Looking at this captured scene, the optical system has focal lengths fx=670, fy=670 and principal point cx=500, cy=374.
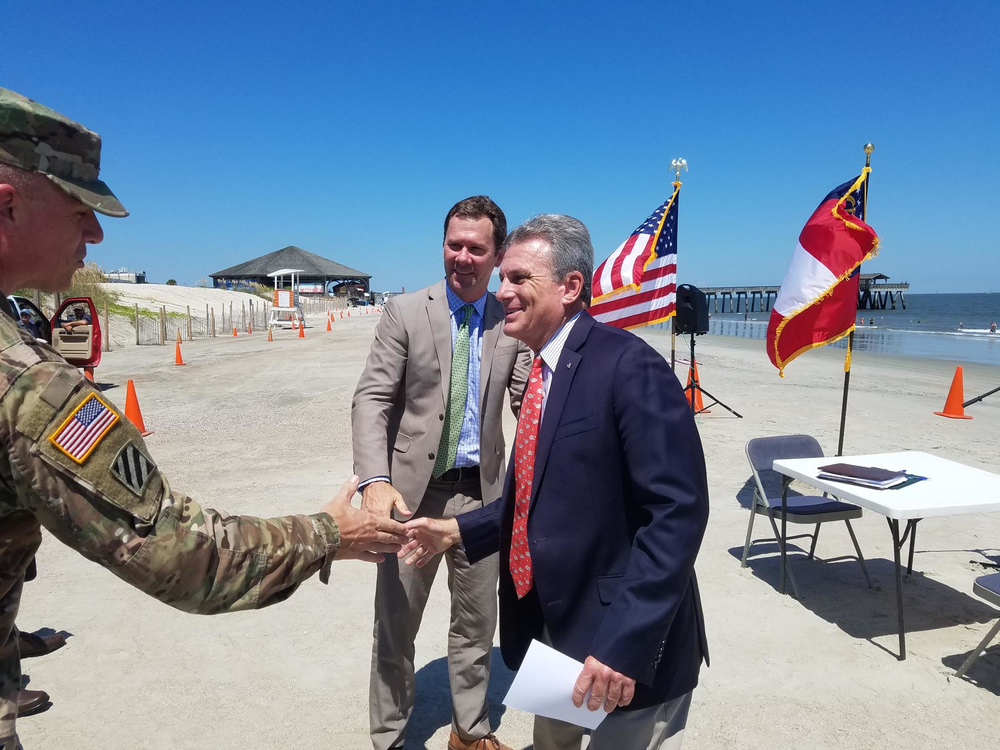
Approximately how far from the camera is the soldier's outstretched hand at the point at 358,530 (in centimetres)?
193

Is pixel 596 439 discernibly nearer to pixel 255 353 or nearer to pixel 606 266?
pixel 606 266

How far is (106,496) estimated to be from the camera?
1262 millimetres

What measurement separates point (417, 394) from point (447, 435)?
0.75 feet

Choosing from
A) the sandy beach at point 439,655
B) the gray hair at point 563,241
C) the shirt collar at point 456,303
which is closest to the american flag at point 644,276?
the sandy beach at point 439,655

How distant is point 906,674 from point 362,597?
10.6ft

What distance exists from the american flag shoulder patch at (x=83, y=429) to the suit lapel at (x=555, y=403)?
1.13 m

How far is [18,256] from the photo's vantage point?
1.36 m

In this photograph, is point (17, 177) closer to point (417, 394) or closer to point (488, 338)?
point (417, 394)

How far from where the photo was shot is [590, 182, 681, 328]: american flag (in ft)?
28.7

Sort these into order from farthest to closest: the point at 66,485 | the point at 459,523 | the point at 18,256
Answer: the point at 459,523 → the point at 18,256 → the point at 66,485

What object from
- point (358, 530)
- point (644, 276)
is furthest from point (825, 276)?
point (358, 530)

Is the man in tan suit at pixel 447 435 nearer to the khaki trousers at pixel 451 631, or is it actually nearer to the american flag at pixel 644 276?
the khaki trousers at pixel 451 631

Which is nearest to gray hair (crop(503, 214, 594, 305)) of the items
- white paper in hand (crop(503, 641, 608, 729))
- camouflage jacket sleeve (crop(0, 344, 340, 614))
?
white paper in hand (crop(503, 641, 608, 729))

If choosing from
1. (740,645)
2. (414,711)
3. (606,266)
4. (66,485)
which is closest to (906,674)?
(740,645)
